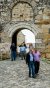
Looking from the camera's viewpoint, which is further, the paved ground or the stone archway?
the stone archway

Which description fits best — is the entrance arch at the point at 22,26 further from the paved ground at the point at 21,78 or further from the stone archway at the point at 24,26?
the paved ground at the point at 21,78

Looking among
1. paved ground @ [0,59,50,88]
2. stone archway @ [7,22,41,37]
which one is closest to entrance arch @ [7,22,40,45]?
stone archway @ [7,22,41,37]

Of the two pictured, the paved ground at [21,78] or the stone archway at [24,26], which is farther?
the stone archway at [24,26]

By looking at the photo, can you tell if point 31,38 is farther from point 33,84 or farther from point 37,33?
point 33,84

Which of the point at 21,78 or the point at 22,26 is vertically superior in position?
the point at 22,26

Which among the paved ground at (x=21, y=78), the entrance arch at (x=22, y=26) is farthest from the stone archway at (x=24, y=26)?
the paved ground at (x=21, y=78)

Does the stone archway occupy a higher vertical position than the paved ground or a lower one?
higher

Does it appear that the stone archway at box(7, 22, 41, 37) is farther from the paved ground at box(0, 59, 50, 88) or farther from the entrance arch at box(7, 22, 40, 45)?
the paved ground at box(0, 59, 50, 88)

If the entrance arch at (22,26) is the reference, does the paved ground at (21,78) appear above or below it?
below

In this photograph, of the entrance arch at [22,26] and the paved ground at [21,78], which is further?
the entrance arch at [22,26]

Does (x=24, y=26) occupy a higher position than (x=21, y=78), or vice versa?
(x=24, y=26)

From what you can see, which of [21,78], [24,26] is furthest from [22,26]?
[21,78]

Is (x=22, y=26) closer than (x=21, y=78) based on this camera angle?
No

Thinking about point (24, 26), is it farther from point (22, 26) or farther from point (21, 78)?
point (21, 78)
